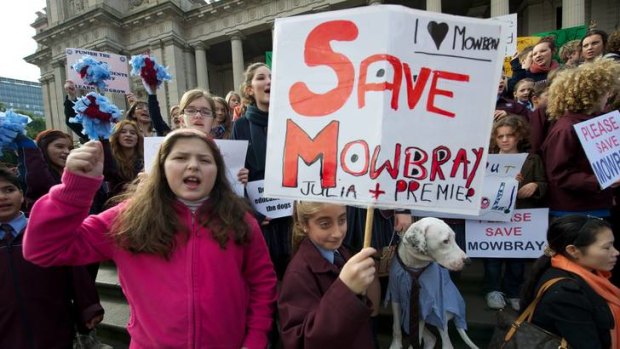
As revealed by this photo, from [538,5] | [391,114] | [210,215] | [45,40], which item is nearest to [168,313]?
[210,215]

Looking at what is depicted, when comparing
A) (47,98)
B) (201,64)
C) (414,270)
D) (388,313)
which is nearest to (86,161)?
(414,270)

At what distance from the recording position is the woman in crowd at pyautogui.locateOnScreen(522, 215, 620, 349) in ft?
6.15

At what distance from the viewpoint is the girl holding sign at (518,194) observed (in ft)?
10.6

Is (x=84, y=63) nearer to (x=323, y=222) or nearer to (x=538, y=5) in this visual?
(x=323, y=222)

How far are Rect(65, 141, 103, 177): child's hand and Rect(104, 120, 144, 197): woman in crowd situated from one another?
2373mm

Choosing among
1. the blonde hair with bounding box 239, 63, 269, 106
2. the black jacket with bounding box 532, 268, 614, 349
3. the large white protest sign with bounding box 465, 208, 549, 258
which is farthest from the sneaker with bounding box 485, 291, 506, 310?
the blonde hair with bounding box 239, 63, 269, 106

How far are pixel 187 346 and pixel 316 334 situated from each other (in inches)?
26.3

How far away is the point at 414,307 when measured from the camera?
2625mm

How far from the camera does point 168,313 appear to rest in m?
1.62

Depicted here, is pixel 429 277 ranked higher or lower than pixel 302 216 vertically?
lower

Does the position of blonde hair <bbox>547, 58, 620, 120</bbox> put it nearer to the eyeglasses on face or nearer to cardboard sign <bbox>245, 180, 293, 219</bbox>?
cardboard sign <bbox>245, 180, 293, 219</bbox>

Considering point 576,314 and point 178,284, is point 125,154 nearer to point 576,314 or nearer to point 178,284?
point 178,284

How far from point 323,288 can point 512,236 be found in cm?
246

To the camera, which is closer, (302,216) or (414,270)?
(302,216)
